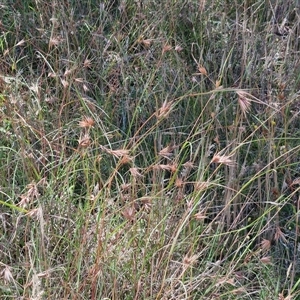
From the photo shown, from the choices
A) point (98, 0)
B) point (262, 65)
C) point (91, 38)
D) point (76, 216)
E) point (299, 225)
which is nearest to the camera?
point (76, 216)

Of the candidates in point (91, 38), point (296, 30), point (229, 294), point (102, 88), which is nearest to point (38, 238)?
point (229, 294)

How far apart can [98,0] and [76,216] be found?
1.47 m

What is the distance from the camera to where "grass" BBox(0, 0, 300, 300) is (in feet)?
6.84

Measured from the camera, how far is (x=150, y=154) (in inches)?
107

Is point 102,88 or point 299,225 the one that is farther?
point 102,88

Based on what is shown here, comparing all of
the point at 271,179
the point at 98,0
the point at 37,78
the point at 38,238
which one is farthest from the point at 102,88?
the point at 38,238

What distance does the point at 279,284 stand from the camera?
2334mm

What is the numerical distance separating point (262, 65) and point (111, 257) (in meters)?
1.25

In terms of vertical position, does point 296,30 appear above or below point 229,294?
above

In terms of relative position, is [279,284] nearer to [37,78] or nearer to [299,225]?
[299,225]

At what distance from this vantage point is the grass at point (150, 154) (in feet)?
6.84

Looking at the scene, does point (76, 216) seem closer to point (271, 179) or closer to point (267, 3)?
point (271, 179)

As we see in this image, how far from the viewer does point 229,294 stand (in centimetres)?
219

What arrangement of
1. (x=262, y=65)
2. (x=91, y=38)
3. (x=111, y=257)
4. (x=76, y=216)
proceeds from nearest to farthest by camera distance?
(x=111, y=257), (x=76, y=216), (x=262, y=65), (x=91, y=38)
